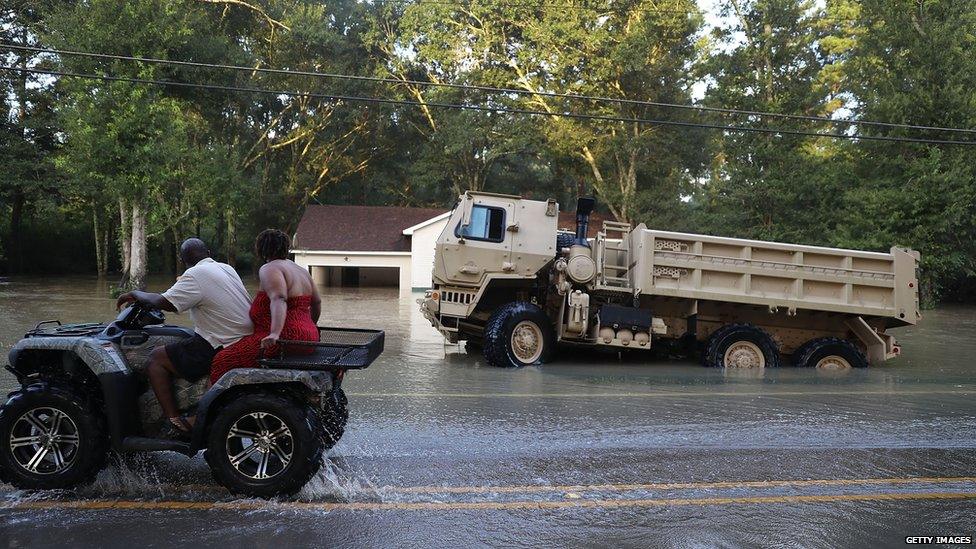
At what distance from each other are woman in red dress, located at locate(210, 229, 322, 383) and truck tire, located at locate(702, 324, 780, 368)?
9163mm

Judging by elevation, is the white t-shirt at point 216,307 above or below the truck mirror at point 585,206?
below

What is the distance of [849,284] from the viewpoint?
43.3 ft

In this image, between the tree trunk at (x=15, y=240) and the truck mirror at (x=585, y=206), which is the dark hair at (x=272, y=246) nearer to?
the truck mirror at (x=585, y=206)

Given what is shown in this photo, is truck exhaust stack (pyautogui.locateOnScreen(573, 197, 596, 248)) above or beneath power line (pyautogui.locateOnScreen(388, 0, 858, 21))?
beneath

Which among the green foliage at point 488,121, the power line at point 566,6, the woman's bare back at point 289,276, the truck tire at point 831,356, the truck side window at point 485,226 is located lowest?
the truck tire at point 831,356

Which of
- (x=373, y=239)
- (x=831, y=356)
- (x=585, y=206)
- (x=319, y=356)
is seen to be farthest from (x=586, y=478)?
(x=373, y=239)

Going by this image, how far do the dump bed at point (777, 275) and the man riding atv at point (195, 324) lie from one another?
869cm

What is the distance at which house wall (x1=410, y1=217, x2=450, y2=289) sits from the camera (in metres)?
41.2

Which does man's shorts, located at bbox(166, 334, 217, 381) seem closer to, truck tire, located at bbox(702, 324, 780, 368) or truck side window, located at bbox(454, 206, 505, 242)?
truck side window, located at bbox(454, 206, 505, 242)

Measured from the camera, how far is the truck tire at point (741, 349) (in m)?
13.3

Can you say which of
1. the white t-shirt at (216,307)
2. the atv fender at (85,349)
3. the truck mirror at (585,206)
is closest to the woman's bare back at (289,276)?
the white t-shirt at (216,307)

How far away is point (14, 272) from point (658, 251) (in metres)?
49.7

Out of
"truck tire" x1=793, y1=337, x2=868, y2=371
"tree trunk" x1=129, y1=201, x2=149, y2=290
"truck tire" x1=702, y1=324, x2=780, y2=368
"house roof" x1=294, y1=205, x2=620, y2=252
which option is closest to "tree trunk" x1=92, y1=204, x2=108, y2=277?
"house roof" x1=294, y1=205, x2=620, y2=252

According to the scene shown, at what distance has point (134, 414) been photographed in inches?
211
